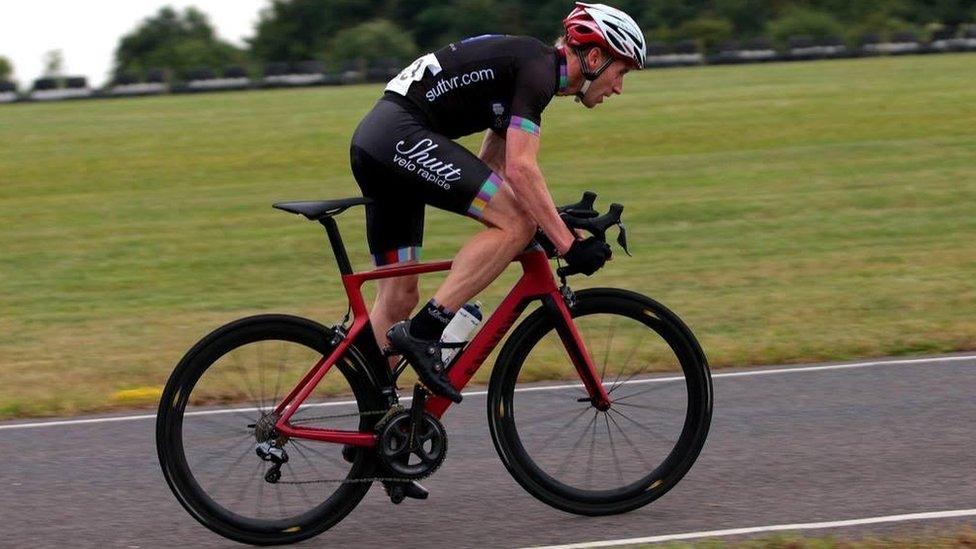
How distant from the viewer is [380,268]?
5.62 m

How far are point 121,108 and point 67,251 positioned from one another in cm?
3355

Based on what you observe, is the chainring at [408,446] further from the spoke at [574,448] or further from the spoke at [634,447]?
the spoke at [634,447]

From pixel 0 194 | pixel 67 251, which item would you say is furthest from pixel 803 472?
pixel 0 194

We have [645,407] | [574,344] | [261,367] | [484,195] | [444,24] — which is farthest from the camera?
[444,24]

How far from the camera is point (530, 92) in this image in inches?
208

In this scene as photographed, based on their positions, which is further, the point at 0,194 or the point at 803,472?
the point at 0,194

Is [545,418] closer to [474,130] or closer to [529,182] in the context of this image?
[529,182]

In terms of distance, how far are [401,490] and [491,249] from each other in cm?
92

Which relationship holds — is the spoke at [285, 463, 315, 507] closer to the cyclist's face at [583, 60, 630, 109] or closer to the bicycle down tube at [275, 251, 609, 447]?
the bicycle down tube at [275, 251, 609, 447]

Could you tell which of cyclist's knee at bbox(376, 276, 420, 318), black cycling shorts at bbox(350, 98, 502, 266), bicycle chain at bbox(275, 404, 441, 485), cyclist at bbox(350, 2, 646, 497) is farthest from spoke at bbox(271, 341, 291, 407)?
black cycling shorts at bbox(350, 98, 502, 266)

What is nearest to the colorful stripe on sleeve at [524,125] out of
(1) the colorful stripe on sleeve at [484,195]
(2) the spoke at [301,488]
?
(1) the colorful stripe on sleeve at [484,195]

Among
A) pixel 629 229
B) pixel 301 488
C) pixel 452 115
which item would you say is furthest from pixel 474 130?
pixel 629 229

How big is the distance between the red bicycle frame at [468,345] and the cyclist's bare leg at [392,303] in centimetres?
21

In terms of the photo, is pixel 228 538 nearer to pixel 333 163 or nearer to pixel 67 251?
pixel 67 251
